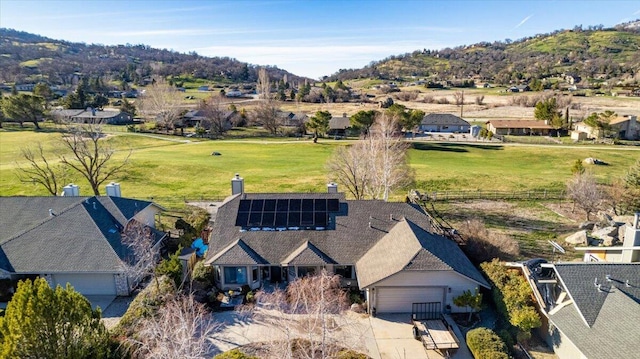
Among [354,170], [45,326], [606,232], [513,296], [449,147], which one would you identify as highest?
[354,170]

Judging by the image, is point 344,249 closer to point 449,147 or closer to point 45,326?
point 45,326

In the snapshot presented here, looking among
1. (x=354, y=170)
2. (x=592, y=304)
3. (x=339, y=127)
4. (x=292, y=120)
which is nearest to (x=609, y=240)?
(x=592, y=304)

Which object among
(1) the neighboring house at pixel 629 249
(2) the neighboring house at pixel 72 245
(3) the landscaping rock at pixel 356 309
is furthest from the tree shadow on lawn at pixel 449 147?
(2) the neighboring house at pixel 72 245

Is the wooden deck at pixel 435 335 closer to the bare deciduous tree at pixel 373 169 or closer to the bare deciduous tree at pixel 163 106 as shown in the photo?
the bare deciduous tree at pixel 373 169

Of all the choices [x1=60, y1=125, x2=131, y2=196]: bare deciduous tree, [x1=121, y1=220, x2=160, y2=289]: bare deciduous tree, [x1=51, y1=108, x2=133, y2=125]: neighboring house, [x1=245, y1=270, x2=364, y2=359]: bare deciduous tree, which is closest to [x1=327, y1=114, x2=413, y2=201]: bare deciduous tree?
[x1=245, y1=270, x2=364, y2=359]: bare deciduous tree

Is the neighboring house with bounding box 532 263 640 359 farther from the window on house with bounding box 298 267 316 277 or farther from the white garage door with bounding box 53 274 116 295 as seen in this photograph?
the white garage door with bounding box 53 274 116 295

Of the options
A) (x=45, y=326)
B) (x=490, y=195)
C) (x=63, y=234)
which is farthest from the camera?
(x=490, y=195)

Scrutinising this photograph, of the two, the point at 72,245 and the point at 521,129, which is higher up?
the point at 521,129
